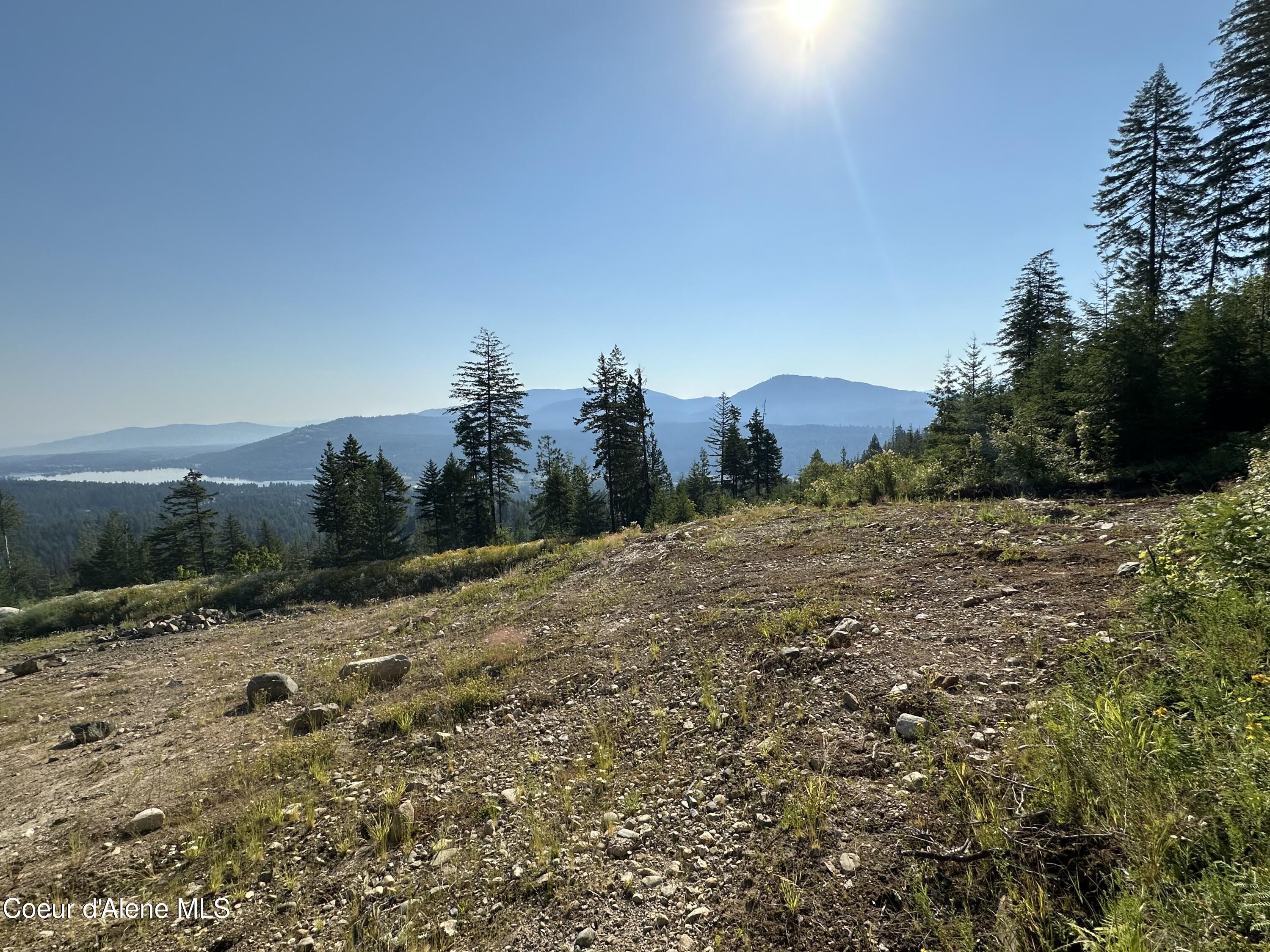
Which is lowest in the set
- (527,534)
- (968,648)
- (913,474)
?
(527,534)

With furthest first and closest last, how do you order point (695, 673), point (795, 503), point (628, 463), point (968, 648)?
point (628, 463), point (795, 503), point (695, 673), point (968, 648)

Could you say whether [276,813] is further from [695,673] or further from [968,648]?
[968,648]

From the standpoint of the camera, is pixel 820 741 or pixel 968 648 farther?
pixel 968 648

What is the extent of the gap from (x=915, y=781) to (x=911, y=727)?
54 centimetres

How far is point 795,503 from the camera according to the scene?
16.7 m

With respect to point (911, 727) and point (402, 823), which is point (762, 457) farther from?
point (402, 823)

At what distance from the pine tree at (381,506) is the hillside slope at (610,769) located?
34.6 metres

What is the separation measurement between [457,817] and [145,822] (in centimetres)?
313

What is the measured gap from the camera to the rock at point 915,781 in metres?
3.33

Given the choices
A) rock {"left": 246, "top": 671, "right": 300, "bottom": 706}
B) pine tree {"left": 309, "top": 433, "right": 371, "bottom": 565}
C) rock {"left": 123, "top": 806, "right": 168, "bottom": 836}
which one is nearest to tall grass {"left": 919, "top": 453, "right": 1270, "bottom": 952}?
rock {"left": 123, "top": 806, "right": 168, "bottom": 836}

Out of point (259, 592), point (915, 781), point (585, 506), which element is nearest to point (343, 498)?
point (585, 506)

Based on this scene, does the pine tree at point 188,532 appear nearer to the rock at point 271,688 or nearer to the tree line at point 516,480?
the tree line at point 516,480

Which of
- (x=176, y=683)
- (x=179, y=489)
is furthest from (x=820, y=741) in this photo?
(x=179, y=489)

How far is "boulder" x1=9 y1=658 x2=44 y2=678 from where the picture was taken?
10641 mm
